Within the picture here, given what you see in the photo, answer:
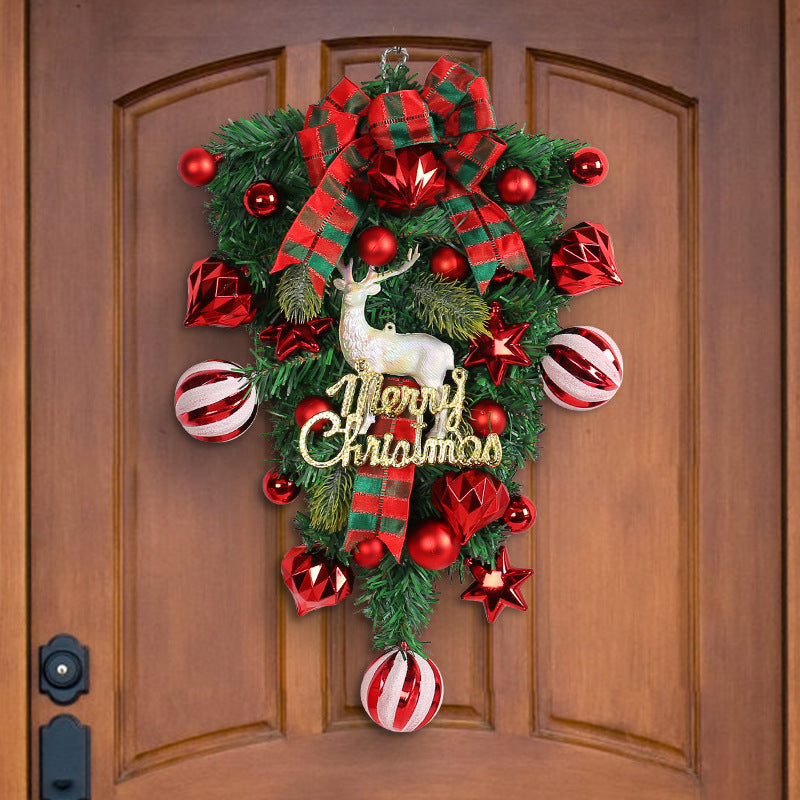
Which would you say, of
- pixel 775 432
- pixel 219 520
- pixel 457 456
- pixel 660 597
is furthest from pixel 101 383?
pixel 775 432

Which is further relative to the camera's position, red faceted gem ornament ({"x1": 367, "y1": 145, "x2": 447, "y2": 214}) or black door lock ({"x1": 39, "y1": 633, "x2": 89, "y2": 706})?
black door lock ({"x1": 39, "y1": 633, "x2": 89, "y2": 706})

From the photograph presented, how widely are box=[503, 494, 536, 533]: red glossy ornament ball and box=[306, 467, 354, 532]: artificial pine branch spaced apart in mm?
197

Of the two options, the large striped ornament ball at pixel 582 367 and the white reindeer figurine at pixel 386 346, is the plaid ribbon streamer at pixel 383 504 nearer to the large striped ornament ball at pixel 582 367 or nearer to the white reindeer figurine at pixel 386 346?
the white reindeer figurine at pixel 386 346

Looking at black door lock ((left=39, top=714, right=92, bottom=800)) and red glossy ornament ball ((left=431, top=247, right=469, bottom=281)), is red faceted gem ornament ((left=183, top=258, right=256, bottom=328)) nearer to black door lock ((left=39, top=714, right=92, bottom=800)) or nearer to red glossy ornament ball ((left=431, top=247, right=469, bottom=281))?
red glossy ornament ball ((left=431, top=247, right=469, bottom=281))

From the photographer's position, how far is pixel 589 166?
0.83 metres

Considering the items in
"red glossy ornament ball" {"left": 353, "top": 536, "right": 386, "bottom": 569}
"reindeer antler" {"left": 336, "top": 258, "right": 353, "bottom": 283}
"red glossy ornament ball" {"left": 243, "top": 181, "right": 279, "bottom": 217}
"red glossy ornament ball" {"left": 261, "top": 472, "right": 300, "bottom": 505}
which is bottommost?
"red glossy ornament ball" {"left": 353, "top": 536, "right": 386, "bottom": 569}

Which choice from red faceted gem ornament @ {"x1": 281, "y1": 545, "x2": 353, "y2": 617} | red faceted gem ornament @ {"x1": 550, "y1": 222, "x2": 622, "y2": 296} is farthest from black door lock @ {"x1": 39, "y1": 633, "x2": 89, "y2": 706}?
red faceted gem ornament @ {"x1": 550, "y1": 222, "x2": 622, "y2": 296}

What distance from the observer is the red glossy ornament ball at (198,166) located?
85cm

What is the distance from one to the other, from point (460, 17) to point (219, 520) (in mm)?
746

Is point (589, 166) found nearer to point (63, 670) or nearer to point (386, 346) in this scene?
point (386, 346)

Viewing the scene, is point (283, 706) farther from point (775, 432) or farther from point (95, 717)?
point (775, 432)

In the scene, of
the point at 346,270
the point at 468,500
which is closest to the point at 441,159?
the point at 346,270

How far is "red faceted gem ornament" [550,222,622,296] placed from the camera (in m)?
0.84

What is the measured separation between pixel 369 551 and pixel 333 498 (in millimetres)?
77
